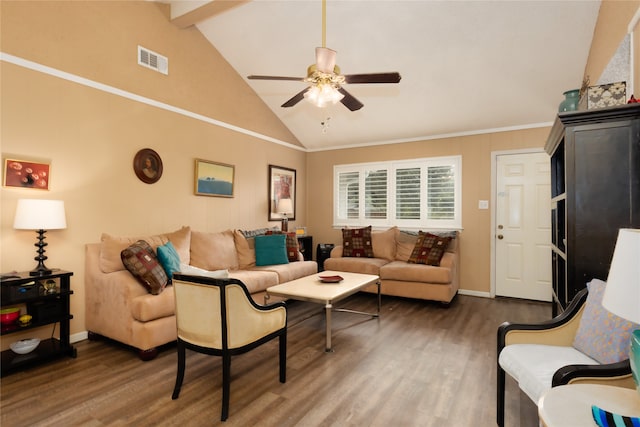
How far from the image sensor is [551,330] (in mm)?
1984

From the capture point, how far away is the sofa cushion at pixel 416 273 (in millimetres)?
4480

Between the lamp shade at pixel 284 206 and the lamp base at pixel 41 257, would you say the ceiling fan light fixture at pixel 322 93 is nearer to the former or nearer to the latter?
the lamp base at pixel 41 257

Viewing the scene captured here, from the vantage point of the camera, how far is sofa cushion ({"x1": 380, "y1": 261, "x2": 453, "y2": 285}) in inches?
176

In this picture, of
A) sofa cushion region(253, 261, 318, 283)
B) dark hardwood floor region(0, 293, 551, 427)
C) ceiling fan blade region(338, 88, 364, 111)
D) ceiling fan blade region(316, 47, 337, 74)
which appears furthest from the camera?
sofa cushion region(253, 261, 318, 283)

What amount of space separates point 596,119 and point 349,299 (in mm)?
3695

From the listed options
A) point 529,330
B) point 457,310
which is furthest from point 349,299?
point 529,330

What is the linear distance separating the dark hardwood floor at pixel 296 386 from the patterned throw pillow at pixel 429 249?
1346mm

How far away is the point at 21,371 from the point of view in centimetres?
262

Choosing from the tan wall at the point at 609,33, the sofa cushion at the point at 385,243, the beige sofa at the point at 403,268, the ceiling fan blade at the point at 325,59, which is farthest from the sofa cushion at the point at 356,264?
the tan wall at the point at 609,33

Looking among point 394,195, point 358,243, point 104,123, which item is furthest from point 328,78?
point 394,195

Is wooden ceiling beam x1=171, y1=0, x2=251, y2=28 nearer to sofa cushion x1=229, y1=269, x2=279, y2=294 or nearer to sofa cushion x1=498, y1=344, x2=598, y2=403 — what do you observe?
sofa cushion x1=229, y1=269, x2=279, y2=294

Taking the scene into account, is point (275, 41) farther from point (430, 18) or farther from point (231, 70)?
point (430, 18)

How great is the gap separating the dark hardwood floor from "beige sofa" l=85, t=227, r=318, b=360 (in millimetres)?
180

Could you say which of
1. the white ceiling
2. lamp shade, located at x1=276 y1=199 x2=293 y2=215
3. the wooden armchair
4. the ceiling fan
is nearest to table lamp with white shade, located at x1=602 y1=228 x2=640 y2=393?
the wooden armchair
